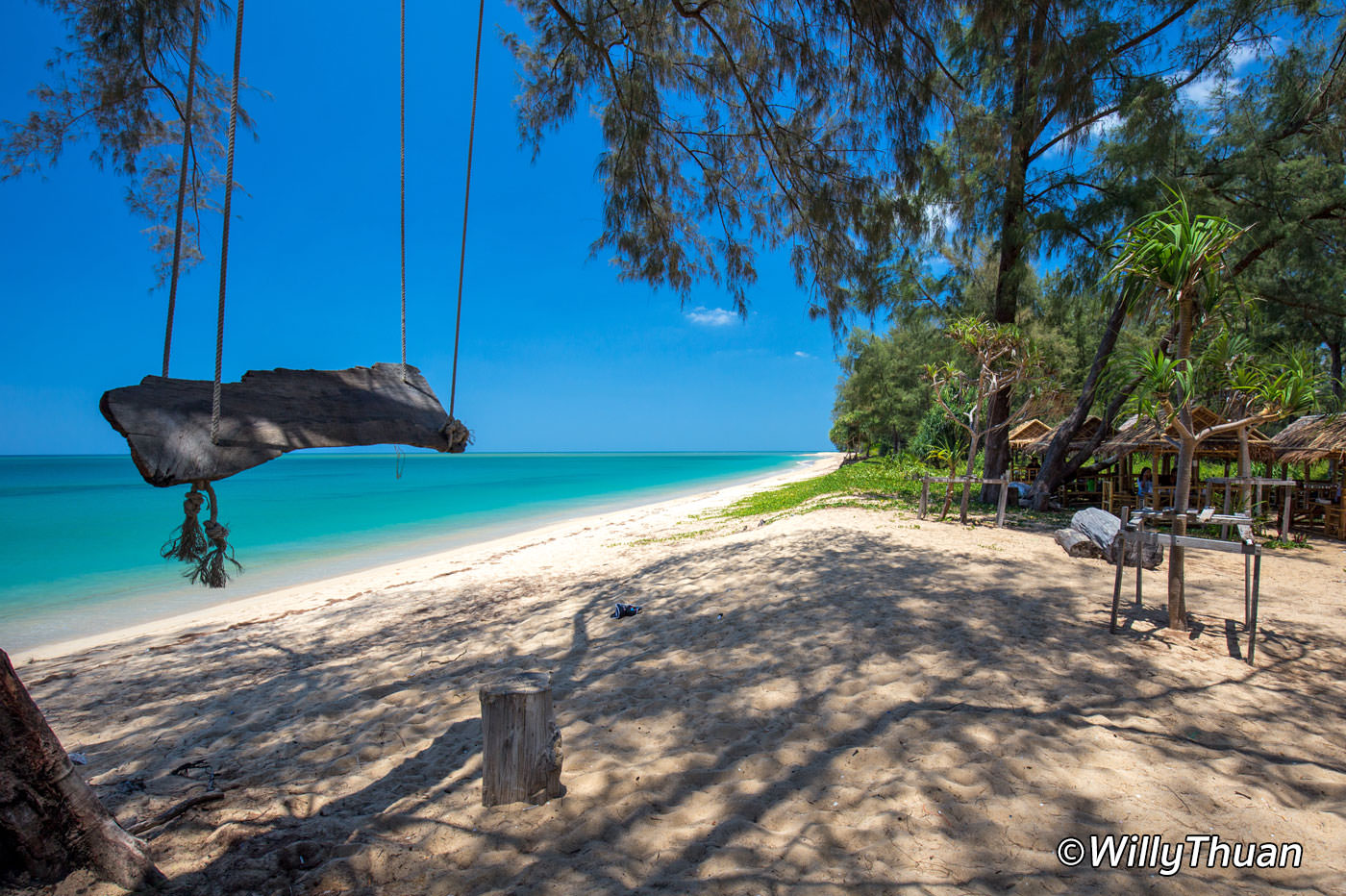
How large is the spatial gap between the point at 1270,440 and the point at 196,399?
1473 cm

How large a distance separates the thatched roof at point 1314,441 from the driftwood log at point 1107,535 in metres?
5.47

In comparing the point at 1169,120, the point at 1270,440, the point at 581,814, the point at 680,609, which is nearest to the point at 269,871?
the point at 581,814

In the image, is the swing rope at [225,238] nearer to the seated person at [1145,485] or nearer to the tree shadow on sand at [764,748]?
the tree shadow on sand at [764,748]

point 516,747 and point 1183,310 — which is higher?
point 1183,310

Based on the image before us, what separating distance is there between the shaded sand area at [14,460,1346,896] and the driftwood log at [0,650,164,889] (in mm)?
90

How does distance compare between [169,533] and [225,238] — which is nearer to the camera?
[225,238]

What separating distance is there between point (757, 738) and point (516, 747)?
1232mm

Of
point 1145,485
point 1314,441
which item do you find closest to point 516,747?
point 1314,441

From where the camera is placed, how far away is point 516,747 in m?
2.53

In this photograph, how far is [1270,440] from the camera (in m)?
10.4

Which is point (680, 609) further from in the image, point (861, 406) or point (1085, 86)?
point (861, 406)

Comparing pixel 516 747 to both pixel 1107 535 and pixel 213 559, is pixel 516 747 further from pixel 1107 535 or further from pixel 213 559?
pixel 1107 535

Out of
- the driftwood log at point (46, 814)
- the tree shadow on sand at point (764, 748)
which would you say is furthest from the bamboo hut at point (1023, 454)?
the driftwood log at point (46, 814)

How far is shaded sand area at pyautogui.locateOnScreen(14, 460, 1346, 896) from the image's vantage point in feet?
7.00
